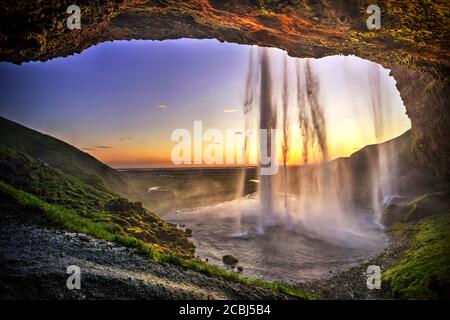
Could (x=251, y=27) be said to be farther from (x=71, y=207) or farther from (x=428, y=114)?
(x=428, y=114)

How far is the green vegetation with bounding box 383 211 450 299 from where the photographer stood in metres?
14.4

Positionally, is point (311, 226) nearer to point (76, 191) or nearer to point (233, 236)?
point (233, 236)

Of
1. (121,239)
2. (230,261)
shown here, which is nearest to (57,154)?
(230,261)

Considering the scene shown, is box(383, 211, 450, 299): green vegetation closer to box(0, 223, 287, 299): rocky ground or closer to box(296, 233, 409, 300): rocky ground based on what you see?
box(296, 233, 409, 300): rocky ground

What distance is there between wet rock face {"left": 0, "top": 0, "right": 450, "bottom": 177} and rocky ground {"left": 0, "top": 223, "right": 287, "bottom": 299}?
8.33 m

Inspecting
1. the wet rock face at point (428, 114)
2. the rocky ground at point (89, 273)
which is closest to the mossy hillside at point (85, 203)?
the rocky ground at point (89, 273)

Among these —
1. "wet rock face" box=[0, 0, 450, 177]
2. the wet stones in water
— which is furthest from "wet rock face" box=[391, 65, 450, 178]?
the wet stones in water

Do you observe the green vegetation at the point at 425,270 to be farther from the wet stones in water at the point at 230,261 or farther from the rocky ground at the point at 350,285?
the wet stones in water at the point at 230,261

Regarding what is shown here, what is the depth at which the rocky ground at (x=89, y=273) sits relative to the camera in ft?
23.6

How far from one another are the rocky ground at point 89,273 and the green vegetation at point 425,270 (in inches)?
388

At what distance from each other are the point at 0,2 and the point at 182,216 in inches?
1478

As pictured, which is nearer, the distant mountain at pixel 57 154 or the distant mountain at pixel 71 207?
the distant mountain at pixel 71 207
